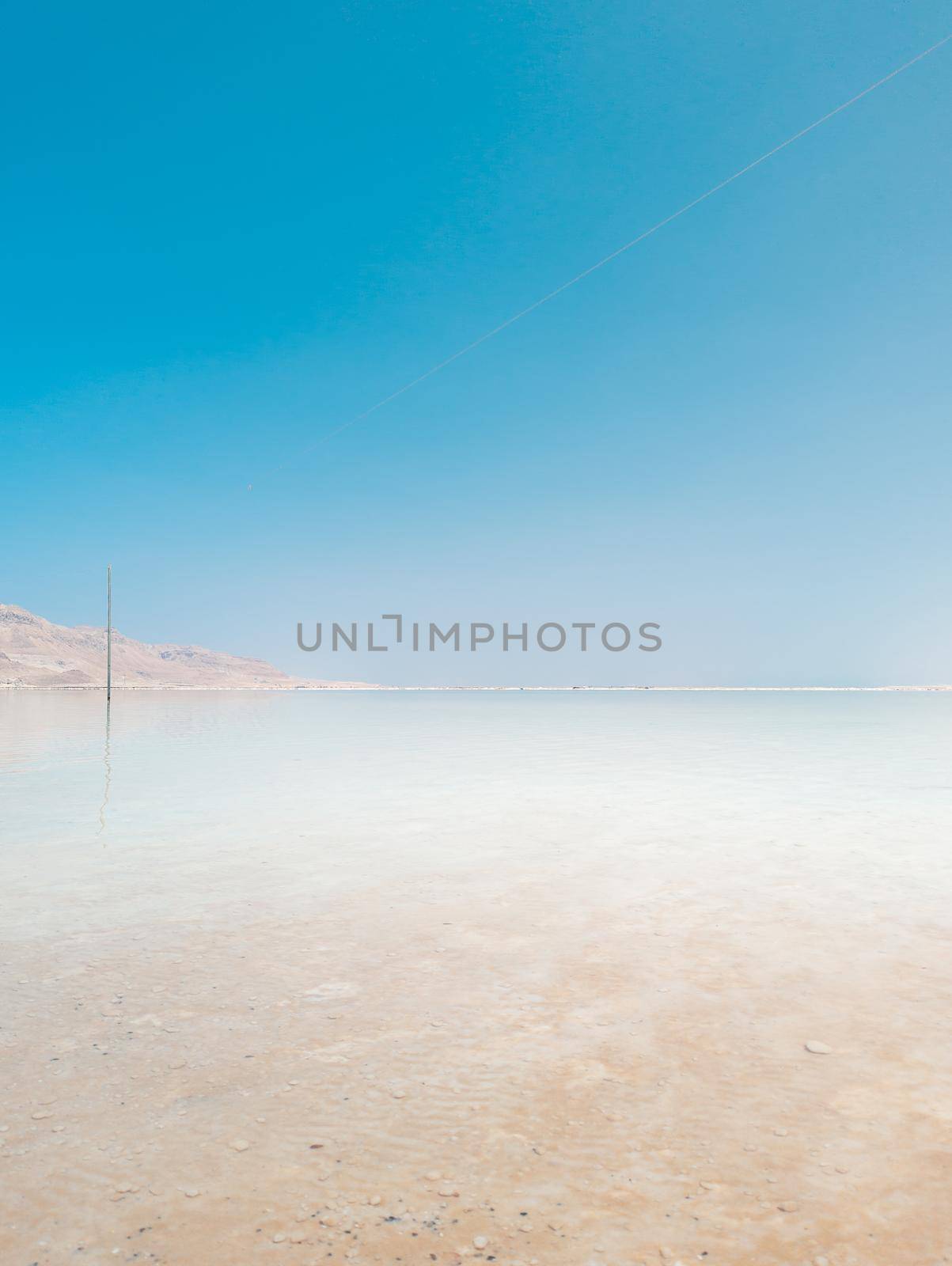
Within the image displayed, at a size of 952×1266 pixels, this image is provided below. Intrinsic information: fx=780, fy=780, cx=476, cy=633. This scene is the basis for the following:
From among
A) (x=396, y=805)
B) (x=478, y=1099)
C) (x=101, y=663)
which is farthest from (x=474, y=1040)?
(x=101, y=663)

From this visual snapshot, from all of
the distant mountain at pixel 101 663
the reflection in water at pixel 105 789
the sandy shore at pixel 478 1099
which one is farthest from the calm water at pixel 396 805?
the distant mountain at pixel 101 663

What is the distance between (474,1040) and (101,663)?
117895 millimetres

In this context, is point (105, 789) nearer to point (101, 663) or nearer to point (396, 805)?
point (396, 805)

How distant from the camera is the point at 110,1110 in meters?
2.12

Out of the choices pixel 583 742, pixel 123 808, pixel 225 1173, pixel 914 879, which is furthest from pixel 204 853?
pixel 583 742

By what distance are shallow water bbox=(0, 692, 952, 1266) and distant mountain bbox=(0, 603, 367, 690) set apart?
227 feet

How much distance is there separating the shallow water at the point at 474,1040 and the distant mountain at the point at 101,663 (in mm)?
69281

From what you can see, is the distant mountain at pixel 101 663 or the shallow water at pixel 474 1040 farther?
the distant mountain at pixel 101 663

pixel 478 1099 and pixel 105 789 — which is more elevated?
pixel 478 1099

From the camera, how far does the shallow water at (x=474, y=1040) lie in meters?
1.72

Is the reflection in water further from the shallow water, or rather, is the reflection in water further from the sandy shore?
the sandy shore

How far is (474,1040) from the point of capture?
2570 millimetres

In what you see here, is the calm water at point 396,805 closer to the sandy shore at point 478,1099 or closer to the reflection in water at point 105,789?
the reflection in water at point 105,789

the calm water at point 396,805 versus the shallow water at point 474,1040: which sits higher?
the shallow water at point 474,1040
